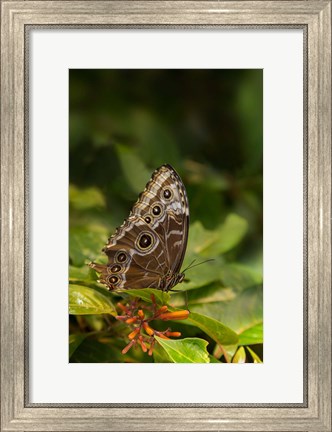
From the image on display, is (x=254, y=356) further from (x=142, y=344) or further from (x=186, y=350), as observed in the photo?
(x=142, y=344)

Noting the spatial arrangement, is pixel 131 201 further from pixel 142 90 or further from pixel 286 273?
pixel 286 273

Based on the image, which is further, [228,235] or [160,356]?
[228,235]

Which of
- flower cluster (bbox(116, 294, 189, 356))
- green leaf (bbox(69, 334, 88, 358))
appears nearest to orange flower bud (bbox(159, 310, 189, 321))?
flower cluster (bbox(116, 294, 189, 356))

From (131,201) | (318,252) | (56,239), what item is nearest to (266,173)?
(318,252)

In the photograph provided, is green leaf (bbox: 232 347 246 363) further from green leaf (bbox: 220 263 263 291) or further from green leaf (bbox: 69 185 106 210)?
green leaf (bbox: 69 185 106 210)

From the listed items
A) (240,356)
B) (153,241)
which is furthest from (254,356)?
(153,241)

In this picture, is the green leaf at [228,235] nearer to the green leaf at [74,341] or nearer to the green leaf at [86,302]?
the green leaf at [86,302]
